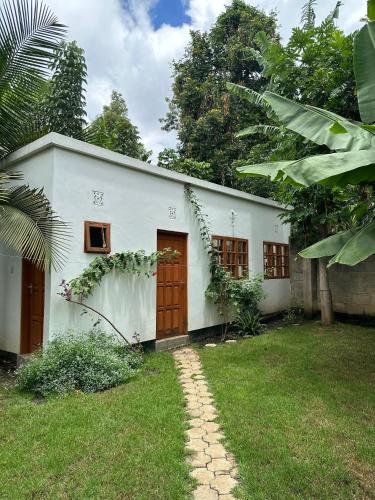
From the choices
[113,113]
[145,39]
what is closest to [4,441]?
[145,39]

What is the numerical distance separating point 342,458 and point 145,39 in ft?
35.9

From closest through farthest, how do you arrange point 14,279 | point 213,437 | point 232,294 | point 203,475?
1. point 203,475
2. point 213,437
3. point 14,279
4. point 232,294

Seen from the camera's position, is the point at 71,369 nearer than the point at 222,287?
Yes

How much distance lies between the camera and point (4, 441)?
313 cm

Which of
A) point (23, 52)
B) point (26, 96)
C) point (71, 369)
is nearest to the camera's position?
point (71, 369)

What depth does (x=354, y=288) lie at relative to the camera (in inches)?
354

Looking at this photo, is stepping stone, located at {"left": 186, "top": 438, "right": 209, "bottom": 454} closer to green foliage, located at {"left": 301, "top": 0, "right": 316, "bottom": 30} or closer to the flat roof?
the flat roof

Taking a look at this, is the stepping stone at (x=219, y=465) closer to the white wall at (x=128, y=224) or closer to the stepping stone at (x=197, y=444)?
the stepping stone at (x=197, y=444)

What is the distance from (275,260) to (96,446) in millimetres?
8381

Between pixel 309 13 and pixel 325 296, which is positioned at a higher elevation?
pixel 309 13

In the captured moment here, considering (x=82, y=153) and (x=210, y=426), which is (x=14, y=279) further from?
(x=210, y=426)

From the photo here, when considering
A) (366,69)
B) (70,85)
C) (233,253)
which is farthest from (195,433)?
(70,85)

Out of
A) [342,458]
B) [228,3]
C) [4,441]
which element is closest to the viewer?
[342,458]

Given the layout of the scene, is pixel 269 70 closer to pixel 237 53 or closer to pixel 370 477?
pixel 370 477
